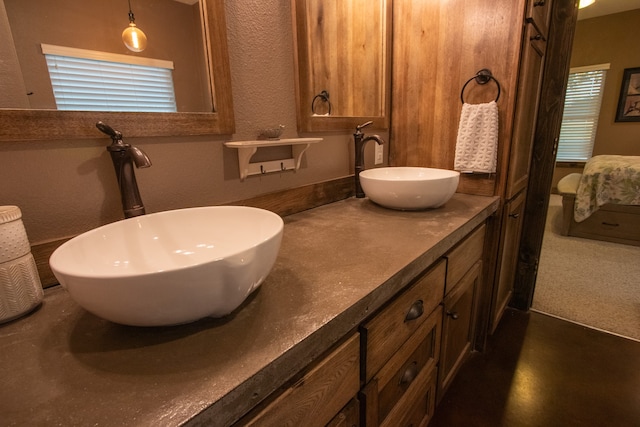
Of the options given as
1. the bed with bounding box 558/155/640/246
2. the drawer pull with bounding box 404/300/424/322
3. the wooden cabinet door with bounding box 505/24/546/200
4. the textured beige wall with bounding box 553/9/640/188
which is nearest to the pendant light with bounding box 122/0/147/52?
the drawer pull with bounding box 404/300/424/322

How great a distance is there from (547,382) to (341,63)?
66.6 inches

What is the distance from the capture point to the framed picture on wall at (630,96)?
412cm

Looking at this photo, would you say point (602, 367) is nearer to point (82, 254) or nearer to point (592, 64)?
point (82, 254)

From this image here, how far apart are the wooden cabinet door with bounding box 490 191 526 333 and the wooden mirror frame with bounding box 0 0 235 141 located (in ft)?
4.11

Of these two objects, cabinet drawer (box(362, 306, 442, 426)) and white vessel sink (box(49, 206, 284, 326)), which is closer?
white vessel sink (box(49, 206, 284, 326))

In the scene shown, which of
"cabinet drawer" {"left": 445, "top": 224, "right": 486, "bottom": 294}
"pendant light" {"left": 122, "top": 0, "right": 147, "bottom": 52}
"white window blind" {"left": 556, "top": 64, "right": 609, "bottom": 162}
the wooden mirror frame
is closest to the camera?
the wooden mirror frame

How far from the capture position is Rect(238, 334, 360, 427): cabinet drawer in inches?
17.6

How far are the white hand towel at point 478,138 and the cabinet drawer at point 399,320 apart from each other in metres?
0.62

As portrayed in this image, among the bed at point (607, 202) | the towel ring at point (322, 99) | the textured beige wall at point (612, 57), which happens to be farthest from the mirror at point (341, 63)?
the textured beige wall at point (612, 57)

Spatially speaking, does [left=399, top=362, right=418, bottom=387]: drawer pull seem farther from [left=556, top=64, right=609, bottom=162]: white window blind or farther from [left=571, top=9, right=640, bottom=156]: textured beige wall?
[left=571, top=9, right=640, bottom=156]: textured beige wall

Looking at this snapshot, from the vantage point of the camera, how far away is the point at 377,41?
1.49 m

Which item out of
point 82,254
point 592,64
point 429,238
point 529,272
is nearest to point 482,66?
point 429,238

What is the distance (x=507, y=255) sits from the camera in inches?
63.5

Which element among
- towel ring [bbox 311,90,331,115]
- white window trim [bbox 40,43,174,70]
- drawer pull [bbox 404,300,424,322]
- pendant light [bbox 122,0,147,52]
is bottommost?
drawer pull [bbox 404,300,424,322]
